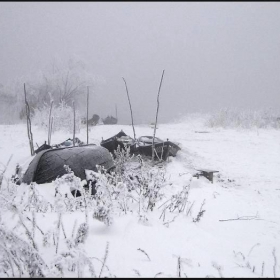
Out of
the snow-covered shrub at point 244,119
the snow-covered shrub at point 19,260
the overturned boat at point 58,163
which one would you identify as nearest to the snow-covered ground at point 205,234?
the snow-covered shrub at point 19,260

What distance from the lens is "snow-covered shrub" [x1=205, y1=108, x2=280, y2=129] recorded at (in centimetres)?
1647

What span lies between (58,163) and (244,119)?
51.8ft

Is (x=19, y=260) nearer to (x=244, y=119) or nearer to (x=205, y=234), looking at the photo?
(x=205, y=234)

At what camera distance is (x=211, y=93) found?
9025 cm

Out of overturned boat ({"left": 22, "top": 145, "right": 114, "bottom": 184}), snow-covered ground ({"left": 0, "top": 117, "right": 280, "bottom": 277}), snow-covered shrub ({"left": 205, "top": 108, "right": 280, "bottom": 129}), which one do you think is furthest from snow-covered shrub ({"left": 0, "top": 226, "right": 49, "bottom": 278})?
snow-covered shrub ({"left": 205, "top": 108, "right": 280, "bottom": 129})

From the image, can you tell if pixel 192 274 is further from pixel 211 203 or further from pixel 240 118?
pixel 240 118

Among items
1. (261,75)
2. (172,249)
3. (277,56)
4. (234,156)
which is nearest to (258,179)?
(234,156)

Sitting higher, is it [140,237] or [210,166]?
[140,237]

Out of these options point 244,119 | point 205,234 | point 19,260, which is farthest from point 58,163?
point 244,119

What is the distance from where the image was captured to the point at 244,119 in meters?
17.4

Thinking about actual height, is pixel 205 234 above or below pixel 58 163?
below

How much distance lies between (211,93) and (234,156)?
8678 cm

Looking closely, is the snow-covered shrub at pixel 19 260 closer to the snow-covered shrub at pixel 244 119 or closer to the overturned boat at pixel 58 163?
the overturned boat at pixel 58 163

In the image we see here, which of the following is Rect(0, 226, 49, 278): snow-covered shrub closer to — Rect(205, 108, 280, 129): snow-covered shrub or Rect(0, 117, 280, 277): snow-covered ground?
Rect(0, 117, 280, 277): snow-covered ground
